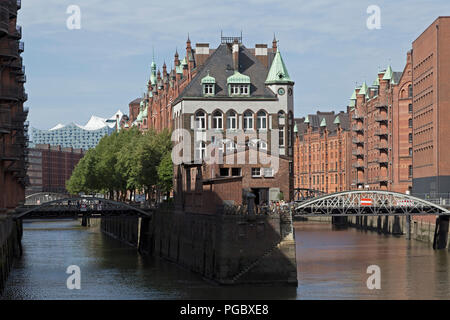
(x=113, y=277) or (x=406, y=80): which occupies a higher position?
(x=406, y=80)

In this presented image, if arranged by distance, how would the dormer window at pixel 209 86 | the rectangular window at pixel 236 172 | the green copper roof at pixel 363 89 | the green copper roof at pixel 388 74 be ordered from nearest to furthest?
the rectangular window at pixel 236 172 → the dormer window at pixel 209 86 → the green copper roof at pixel 388 74 → the green copper roof at pixel 363 89

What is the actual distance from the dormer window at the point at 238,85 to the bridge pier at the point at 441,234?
22.0 m

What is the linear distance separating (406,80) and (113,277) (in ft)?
225

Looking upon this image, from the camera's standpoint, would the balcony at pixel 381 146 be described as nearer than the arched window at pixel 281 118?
No

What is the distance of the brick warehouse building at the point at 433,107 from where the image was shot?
10788 centimetres

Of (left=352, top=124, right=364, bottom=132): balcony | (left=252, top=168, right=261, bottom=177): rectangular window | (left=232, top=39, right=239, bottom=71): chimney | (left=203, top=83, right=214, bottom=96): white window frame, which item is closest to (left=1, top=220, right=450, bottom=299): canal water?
(left=252, top=168, right=261, bottom=177): rectangular window

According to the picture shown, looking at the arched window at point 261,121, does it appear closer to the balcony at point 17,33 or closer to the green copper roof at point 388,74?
the balcony at point 17,33

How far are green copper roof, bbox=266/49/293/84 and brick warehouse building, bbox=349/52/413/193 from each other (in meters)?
35.7

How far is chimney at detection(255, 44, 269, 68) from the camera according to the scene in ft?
335

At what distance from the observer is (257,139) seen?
96.6 meters

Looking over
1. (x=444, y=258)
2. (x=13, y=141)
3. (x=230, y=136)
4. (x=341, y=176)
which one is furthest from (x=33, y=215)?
(x=341, y=176)

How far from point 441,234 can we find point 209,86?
2612cm

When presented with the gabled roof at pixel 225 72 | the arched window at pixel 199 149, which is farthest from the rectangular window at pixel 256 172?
the gabled roof at pixel 225 72

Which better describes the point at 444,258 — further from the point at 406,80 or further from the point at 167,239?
the point at 406,80
